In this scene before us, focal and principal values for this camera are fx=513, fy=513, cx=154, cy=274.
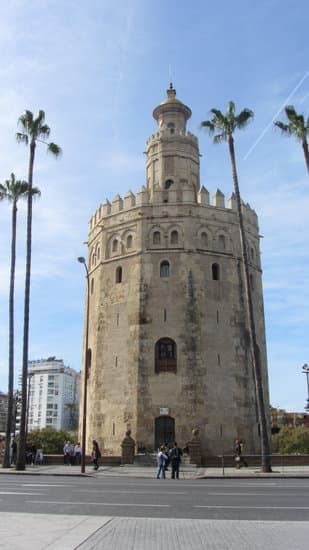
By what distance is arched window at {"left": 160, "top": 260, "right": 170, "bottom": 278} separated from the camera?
32.6 metres

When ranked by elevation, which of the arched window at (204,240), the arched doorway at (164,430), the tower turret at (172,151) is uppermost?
the tower turret at (172,151)

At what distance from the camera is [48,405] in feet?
511

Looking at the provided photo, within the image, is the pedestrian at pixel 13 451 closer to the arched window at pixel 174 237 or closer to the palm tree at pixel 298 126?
the arched window at pixel 174 237

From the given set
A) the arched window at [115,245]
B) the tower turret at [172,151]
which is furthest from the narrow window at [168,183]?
the arched window at [115,245]

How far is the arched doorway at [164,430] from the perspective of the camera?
29.5 meters

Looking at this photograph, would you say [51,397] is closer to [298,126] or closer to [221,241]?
[221,241]

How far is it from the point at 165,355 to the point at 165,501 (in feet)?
62.8

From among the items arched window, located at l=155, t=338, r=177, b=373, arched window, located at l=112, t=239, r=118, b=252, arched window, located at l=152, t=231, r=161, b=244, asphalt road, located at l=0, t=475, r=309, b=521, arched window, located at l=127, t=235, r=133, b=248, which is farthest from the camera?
arched window, located at l=112, t=239, r=118, b=252

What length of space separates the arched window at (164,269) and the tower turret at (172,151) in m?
6.08

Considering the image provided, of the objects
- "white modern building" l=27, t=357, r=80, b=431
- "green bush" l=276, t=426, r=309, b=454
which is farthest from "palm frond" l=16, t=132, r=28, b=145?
"white modern building" l=27, t=357, r=80, b=431

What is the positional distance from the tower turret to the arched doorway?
51.6 ft

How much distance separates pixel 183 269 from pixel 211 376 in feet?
22.4

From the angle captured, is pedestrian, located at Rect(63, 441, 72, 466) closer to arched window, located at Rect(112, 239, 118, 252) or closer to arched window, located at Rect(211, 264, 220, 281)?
arched window, located at Rect(112, 239, 118, 252)

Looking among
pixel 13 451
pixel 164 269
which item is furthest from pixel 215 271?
pixel 13 451
